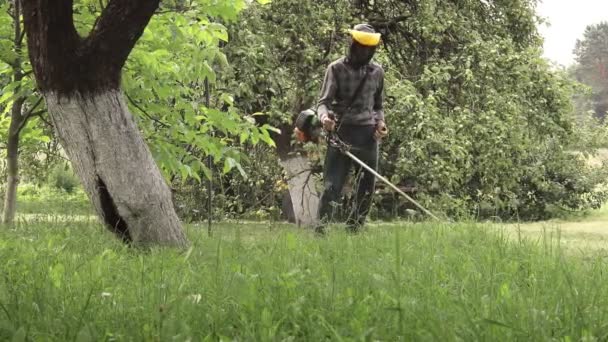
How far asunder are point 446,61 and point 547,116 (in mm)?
1961

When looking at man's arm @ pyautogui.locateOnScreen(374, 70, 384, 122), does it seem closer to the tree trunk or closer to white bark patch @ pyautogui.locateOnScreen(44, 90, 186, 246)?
white bark patch @ pyautogui.locateOnScreen(44, 90, 186, 246)

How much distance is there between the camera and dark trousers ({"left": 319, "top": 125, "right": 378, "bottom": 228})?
677cm

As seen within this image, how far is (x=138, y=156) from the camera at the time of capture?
16.1 ft

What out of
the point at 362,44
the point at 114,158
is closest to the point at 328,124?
the point at 362,44

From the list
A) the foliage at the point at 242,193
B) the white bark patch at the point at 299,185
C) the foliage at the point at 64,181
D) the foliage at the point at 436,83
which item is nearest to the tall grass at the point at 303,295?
the foliage at the point at 436,83

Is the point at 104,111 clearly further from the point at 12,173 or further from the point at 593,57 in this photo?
the point at 593,57

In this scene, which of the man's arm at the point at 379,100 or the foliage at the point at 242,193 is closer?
the man's arm at the point at 379,100

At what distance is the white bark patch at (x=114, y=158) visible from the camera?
4.80 meters

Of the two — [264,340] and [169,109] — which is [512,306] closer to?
[264,340]

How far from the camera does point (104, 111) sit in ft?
15.8

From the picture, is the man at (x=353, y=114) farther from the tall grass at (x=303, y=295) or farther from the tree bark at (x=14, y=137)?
the tree bark at (x=14, y=137)

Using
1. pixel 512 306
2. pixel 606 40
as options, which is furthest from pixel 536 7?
pixel 606 40

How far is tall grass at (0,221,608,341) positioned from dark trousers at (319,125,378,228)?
84.0 inches

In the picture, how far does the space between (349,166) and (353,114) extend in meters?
0.51
